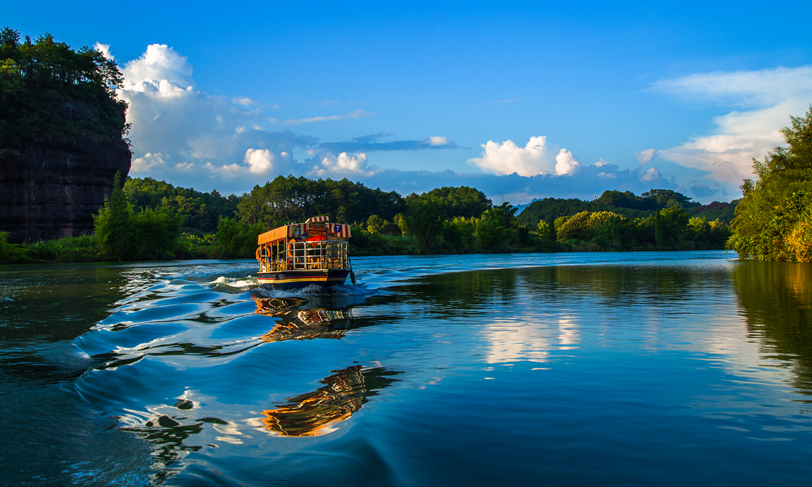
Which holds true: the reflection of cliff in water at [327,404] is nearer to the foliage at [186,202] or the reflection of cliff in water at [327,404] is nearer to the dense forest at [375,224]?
the dense forest at [375,224]

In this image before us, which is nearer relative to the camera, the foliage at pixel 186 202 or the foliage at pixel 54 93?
the foliage at pixel 54 93

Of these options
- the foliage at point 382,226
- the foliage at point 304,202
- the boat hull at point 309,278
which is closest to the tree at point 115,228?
the foliage at point 304,202

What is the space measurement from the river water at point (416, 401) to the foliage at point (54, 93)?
228 ft

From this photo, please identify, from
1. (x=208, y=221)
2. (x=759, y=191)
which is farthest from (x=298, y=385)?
(x=208, y=221)

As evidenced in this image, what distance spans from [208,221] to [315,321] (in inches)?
4101

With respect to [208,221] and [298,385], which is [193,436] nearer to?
[298,385]

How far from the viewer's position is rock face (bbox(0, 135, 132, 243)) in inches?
2414

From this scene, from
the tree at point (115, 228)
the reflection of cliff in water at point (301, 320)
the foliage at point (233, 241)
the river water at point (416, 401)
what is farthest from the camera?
the foliage at point (233, 241)

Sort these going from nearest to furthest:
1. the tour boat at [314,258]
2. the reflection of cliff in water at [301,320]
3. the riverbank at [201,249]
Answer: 1. the reflection of cliff in water at [301,320]
2. the tour boat at [314,258]
3. the riverbank at [201,249]

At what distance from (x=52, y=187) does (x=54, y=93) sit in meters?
17.2

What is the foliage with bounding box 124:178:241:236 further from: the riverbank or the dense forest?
the riverbank

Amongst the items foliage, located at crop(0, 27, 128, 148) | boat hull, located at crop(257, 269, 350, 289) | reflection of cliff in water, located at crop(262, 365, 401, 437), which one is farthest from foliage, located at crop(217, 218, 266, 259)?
reflection of cliff in water, located at crop(262, 365, 401, 437)

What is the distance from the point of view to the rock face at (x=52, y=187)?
61.3 meters

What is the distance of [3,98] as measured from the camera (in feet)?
211
